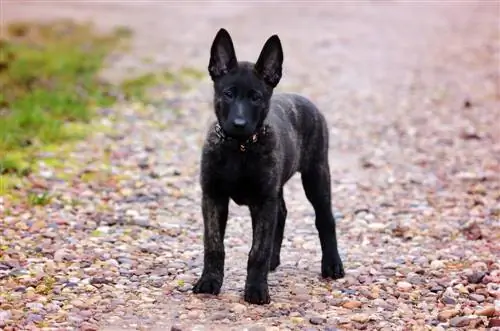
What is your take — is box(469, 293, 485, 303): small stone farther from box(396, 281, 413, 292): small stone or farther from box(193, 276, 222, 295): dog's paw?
box(193, 276, 222, 295): dog's paw

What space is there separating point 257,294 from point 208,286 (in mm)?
405

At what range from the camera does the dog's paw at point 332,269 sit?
7.75 m

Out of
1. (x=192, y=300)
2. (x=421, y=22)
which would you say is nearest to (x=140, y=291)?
(x=192, y=300)

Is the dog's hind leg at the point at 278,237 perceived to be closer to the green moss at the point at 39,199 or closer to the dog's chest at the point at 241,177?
the dog's chest at the point at 241,177

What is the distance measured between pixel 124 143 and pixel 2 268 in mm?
5273

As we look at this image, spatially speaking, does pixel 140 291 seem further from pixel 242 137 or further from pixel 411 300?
pixel 411 300

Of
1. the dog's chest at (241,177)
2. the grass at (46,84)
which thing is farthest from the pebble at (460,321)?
the grass at (46,84)

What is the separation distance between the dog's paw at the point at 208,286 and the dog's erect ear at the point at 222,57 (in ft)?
4.99

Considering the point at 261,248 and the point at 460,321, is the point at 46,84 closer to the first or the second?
the point at 261,248

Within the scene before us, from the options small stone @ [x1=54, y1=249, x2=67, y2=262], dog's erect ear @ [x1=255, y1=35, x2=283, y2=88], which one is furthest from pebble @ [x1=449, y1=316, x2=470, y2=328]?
small stone @ [x1=54, y1=249, x2=67, y2=262]

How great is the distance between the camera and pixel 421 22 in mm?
29172

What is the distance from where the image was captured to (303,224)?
9.62 metres

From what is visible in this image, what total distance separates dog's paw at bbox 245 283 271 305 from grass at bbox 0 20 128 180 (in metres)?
4.34

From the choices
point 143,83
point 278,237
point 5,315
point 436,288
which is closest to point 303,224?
point 278,237
